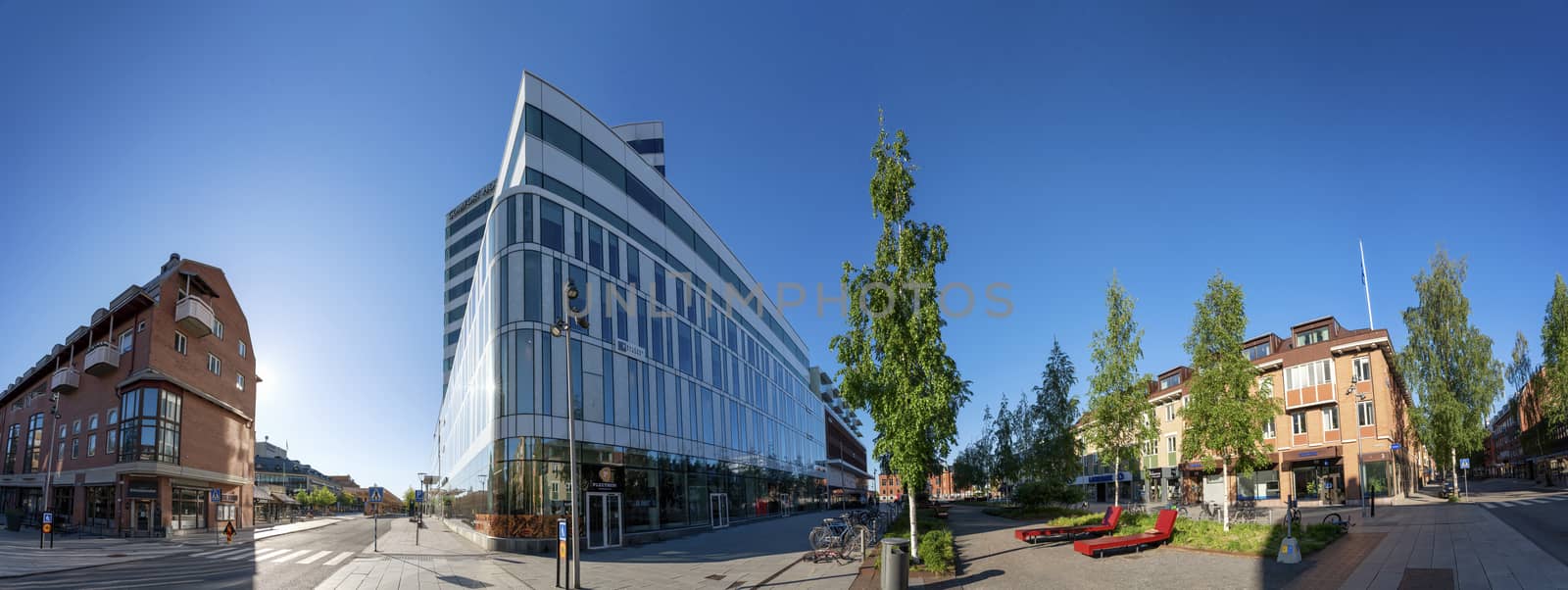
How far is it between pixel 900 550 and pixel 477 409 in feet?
86.3

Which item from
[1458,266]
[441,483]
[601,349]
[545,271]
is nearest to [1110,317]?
[601,349]

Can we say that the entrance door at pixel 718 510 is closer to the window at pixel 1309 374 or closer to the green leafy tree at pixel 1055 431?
the green leafy tree at pixel 1055 431

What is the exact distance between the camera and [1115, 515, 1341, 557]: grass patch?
674 inches

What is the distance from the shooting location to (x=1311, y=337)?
49.4m

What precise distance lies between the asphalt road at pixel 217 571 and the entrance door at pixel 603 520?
799 cm

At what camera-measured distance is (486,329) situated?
30.8 m

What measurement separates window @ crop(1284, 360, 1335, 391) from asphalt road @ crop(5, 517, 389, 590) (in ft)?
179

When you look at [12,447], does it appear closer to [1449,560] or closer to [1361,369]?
[1449,560]

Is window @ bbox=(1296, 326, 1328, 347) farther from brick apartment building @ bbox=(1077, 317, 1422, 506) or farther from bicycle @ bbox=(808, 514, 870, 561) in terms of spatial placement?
bicycle @ bbox=(808, 514, 870, 561)

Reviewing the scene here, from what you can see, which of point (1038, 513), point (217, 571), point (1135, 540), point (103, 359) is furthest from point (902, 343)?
point (103, 359)

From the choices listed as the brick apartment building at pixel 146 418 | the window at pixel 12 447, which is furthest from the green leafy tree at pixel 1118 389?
the window at pixel 12 447

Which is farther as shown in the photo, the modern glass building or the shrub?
the modern glass building

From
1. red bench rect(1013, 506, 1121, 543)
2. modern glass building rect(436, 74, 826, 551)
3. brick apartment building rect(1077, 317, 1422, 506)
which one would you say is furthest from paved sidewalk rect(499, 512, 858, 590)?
brick apartment building rect(1077, 317, 1422, 506)

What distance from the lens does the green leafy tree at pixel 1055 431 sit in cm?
3762
